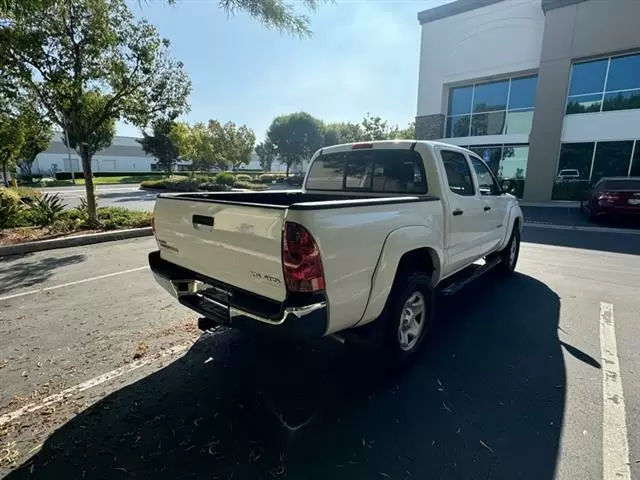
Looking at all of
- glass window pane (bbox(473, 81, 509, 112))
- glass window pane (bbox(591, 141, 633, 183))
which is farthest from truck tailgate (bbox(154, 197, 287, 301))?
glass window pane (bbox(473, 81, 509, 112))

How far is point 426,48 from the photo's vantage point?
20844 millimetres

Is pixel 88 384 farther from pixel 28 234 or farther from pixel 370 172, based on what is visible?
pixel 28 234

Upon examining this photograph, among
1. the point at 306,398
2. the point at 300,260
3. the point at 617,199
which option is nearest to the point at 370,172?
the point at 300,260

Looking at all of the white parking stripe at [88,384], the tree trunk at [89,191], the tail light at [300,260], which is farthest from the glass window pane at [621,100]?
the tree trunk at [89,191]

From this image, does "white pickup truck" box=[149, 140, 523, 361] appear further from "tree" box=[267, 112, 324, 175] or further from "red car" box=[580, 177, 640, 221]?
"tree" box=[267, 112, 324, 175]

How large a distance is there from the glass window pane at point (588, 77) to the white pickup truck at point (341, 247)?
16.8 m

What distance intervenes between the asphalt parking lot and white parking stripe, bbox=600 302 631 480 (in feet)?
0.05

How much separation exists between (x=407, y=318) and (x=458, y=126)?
1988 centimetres

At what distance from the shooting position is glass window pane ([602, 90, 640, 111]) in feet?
50.2

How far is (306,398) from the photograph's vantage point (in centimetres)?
283

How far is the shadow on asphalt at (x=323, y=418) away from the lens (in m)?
2.17

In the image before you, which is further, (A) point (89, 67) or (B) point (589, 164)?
(B) point (589, 164)

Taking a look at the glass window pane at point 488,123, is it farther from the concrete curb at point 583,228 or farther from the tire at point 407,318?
the tire at point 407,318

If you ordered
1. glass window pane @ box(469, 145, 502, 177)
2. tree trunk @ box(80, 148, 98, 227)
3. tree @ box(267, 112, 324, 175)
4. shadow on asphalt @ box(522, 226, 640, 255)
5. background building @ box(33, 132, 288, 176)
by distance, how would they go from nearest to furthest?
shadow on asphalt @ box(522, 226, 640, 255), tree trunk @ box(80, 148, 98, 227), glass window pane @ box(469, 145, 502, 177), tree @ box(267, 112, 324, 175), background building @ box(33, 132, 288, 176)
